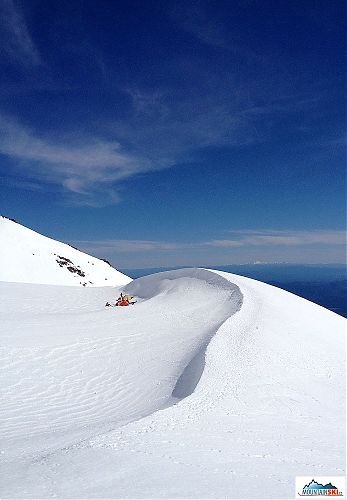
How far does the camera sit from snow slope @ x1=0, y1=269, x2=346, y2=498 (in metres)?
4.21

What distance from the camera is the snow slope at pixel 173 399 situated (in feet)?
13.8

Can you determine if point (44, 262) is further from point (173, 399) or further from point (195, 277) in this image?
point (173, 399)

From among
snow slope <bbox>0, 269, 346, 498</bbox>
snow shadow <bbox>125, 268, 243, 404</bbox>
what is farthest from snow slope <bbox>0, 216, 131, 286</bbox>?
snow slope <bbox>0, 269, 346, 498</bbox>

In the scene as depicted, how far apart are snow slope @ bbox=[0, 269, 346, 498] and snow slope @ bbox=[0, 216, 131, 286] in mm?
24783

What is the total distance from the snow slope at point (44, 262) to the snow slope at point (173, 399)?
24783 mm

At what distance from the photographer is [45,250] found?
163 ft

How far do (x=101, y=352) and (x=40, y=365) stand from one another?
6.49ft

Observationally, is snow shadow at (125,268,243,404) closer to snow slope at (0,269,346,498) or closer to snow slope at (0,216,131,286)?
snow slope at (0,269,346,498)

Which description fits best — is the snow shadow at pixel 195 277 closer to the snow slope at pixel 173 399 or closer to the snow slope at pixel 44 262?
the snow slope at pixel 173 399

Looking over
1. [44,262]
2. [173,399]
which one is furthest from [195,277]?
[44,262]

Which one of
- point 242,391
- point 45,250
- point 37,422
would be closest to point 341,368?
point 242,391

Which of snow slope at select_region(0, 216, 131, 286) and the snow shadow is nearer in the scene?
the snow shadow

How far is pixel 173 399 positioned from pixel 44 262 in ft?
136

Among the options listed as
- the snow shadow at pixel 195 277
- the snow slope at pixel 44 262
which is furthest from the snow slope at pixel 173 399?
the snow slope at pixel 44 262
